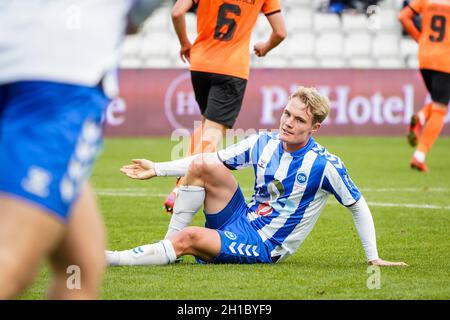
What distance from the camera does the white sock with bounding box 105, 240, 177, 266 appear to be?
17.2 ft

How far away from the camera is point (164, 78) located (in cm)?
1521

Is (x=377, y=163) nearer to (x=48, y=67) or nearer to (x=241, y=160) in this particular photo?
(x=241, y=160)

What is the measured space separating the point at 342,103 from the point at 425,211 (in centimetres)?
770

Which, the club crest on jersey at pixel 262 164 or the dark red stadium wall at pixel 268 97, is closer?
the club crest on jersey at pixel 262 164

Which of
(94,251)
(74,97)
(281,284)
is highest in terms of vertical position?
(74,97)

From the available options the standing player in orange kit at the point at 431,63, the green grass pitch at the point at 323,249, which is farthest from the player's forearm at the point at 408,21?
the green grass pitch at the point at 323,249

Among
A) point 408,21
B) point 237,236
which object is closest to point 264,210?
point 237,236

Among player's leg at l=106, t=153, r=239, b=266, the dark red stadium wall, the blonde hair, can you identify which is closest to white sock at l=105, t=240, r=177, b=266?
player's leg at l=106, t=153, r=239, b=266

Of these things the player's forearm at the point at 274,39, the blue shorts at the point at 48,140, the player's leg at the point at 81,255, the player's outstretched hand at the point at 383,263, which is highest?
the blue shorts at the point at 48,140

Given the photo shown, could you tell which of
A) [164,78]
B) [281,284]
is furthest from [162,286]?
[164,78]

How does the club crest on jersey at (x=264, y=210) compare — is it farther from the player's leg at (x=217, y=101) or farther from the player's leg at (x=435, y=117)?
the player's leg at (x=435, y=117)

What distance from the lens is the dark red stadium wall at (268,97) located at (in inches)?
599

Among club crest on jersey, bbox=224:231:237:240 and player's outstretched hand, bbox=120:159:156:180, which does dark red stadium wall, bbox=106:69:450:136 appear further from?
player's outstretched hand, bbox=120:159:156:180

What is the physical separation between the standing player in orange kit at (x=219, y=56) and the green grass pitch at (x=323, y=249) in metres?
0.87
